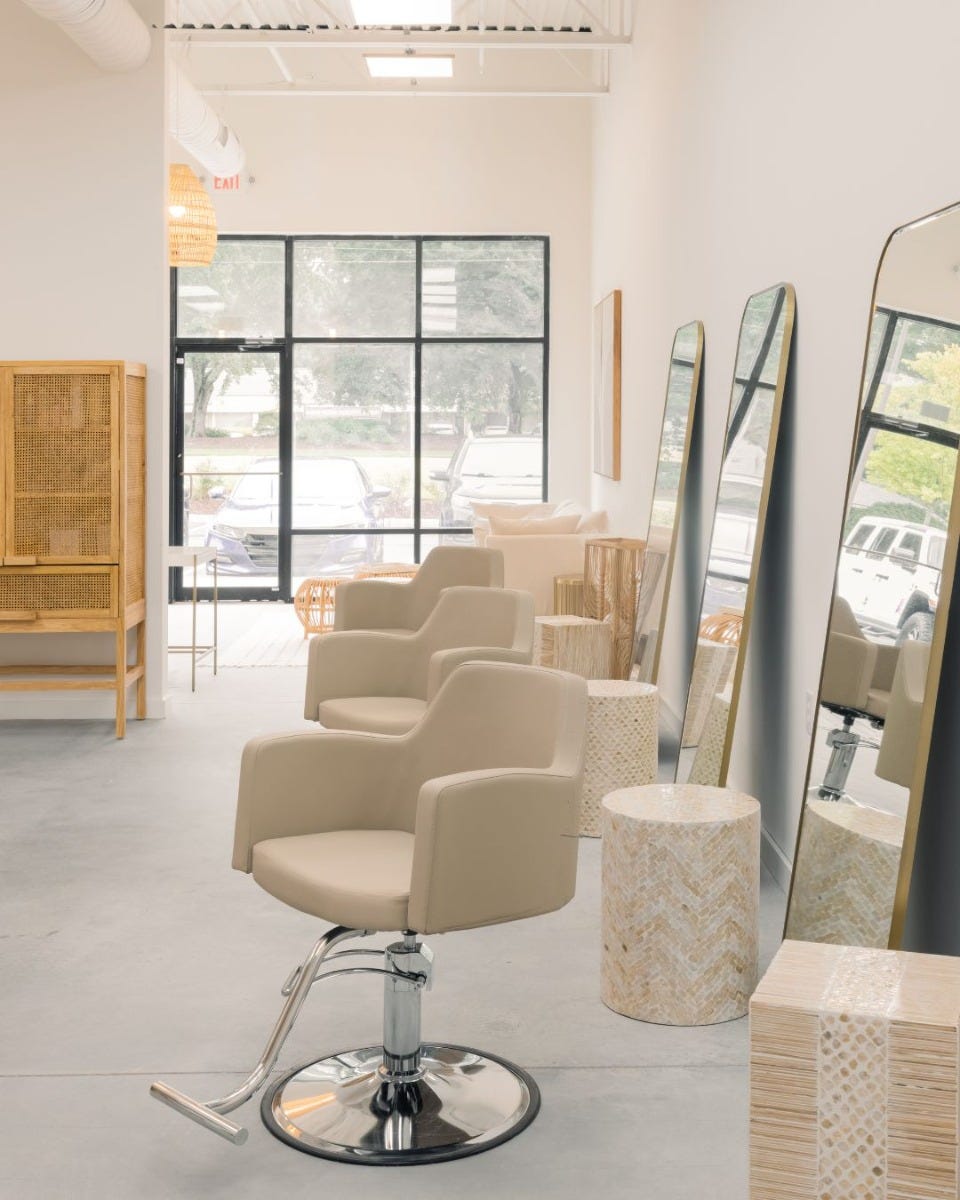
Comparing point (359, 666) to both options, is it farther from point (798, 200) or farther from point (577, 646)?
point (798, 200)

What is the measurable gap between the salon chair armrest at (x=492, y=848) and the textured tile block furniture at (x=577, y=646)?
3879mm

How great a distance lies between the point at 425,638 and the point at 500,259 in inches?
302

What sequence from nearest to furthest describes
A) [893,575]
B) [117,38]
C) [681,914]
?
[893,575]
[681,914]
[117,38]

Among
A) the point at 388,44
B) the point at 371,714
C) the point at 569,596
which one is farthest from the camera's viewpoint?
the point at 388,44

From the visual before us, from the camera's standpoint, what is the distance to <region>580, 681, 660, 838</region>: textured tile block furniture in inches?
205

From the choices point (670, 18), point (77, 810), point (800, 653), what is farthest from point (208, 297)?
point (800, 653)

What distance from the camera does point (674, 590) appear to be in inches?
271

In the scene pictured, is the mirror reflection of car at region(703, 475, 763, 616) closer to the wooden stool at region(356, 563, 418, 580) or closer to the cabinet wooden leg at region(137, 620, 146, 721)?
the cabinet wooden leg at region(137, 620, 146, 721)

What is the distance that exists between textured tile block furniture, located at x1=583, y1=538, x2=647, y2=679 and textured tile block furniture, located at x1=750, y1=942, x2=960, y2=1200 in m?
4.59

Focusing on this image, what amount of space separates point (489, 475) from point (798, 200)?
8087 mm

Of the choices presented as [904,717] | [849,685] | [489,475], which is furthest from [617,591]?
[489,475]

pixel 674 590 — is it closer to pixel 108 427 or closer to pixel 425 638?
pixel 425 638

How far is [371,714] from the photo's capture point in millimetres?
4805

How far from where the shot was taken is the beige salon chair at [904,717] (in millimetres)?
3115
